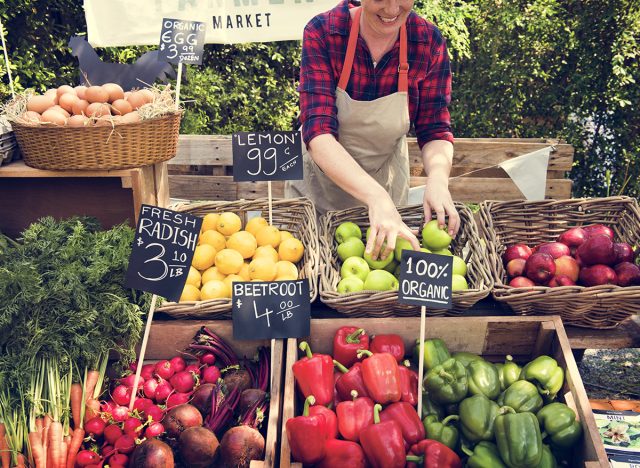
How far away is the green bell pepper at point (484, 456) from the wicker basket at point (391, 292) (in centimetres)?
57

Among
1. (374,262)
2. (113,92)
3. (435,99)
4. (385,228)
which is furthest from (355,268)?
(113,92)

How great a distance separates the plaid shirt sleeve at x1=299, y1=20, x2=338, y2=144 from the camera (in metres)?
2.66

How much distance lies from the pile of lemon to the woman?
40 centimetres

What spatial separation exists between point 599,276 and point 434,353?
77 centimetres

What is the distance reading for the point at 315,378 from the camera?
6.82 ft

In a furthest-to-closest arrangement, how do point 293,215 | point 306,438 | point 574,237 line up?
point 293,215, point 574,237, point 306,438

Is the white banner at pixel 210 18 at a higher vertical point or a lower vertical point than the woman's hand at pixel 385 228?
higher

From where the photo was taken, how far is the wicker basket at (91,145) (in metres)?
2.63

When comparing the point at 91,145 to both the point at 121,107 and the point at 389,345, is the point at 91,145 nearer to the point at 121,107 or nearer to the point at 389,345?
the point at 121,107

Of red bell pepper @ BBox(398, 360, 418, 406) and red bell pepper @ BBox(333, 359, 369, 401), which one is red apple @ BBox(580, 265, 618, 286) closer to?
red bell pepper @ BBox(398, 360, 418, 406)

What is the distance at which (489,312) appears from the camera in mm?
2406

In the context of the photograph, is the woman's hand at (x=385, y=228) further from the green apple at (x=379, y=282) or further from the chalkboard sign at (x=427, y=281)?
the chalkboard sign at (x=427, y=281)

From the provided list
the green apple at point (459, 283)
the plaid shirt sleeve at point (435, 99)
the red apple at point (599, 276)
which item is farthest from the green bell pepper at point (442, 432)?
the plaid shirt sleeve at point (435, 99)

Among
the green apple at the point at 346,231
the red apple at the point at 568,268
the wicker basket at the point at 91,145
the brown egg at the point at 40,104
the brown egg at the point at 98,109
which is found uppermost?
the brown egg at the point at 40,104
